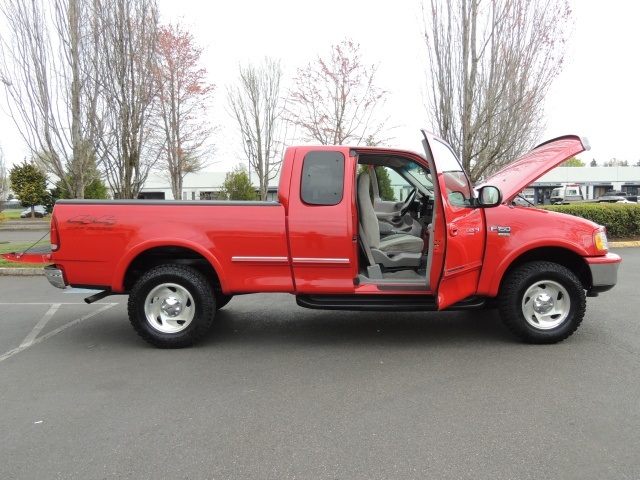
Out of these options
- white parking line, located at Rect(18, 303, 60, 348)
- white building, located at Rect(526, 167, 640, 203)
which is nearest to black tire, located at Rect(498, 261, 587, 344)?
white parking line, located at Rect(18, 303, 60, 348)

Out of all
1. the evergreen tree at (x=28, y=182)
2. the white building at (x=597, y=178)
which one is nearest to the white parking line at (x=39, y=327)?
the evergreen tree at (x=28, y=182)

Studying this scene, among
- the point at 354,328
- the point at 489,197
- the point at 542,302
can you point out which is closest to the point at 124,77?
the point at 354,328

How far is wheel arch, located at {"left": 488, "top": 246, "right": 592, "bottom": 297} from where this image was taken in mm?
4539

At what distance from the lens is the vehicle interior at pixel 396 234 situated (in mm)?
4821

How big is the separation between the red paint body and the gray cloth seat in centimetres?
31

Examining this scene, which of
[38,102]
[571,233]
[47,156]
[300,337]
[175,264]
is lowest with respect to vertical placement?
[300,337]

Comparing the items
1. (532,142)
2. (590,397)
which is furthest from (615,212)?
(590,397)

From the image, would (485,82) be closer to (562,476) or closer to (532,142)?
(532,142)

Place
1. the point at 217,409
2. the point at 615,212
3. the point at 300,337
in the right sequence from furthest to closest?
the point at 615,212
the point at 300,337
the point at 217,409

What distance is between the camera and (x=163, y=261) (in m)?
→ 4.87

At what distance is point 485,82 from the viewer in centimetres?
Result: 1151

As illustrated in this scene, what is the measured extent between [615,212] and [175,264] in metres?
13.1

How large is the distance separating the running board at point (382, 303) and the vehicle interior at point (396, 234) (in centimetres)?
17

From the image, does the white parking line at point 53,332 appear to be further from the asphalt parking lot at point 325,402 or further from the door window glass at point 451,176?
the door window glass at point 451,176
